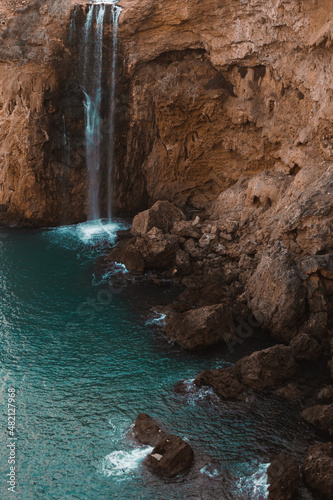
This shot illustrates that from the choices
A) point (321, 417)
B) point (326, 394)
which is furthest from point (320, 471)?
point (326, 394)

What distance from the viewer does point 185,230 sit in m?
31.0

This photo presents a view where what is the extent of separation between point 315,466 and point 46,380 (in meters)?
10.7

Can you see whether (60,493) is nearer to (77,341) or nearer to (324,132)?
(77,341)

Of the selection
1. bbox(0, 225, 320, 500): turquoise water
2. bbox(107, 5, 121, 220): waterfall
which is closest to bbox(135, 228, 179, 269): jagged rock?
→ bbox(0, 225, 320, 500): turquoise water

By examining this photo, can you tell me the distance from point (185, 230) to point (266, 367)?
13.6 m

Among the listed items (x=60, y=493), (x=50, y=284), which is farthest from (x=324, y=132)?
(x=60, y=493)

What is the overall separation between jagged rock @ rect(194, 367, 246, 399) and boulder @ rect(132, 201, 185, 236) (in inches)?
543

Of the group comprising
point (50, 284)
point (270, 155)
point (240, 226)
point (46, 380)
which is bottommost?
point (46, 380)

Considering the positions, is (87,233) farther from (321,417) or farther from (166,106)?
(321,417)

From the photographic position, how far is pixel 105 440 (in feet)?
53.0

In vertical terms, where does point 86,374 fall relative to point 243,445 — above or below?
above

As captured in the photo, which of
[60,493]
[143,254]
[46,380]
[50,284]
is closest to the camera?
[60,493]

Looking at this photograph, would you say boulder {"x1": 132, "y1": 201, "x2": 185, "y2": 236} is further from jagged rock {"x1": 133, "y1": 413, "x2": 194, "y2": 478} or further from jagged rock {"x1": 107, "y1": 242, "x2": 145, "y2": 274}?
jagged rock {"x1": 133, "y1": 413, "x2": 194, "y2": 478}

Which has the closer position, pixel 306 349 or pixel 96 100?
pixel 306 349
